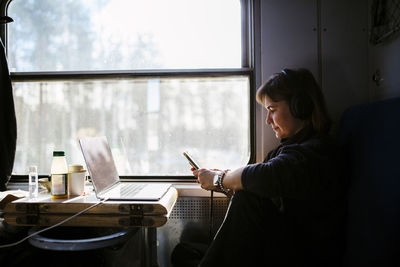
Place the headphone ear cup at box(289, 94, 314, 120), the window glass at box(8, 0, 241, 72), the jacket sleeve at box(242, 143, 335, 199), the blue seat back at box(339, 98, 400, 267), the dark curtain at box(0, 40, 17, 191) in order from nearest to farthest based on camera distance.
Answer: the blue seat back at box(339, 98, 400, 267) < the jacket sleeve at box(242, 143, 335, 199) < the headphone ear cup at box(289, 94, 314, 120) < the dark curtain at box(0, 40, 17, 191) < the window glass at box(8, 0, 241, 72)

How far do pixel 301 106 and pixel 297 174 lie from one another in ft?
1.06

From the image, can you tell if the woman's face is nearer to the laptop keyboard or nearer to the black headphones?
the black headphones

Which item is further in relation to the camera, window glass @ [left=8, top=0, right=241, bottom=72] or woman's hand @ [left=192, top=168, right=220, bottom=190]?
window glass @ [left=8, top=0, right=241, bottom=72]

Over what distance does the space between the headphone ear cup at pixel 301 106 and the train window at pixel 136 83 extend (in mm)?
506

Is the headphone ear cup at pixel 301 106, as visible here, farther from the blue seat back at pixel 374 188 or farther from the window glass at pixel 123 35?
the window glass at pixel 123 35

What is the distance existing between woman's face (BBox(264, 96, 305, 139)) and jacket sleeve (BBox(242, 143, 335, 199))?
20 cm

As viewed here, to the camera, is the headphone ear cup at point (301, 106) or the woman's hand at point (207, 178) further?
the woman's hand at point (207, 178)

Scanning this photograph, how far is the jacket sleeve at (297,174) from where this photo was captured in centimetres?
92

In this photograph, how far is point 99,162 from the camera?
1249 mm

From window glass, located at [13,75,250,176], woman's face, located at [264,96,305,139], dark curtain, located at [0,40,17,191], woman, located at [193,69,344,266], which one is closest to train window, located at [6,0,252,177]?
window glass, located at [13,75,250,176]

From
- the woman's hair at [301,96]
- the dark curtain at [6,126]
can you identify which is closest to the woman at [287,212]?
the woman's hair at [301,96]

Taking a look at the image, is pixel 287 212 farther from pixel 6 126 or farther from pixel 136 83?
pixel 6 126

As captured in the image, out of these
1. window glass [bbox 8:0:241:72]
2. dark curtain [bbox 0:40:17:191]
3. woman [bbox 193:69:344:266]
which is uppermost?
window glass [bbox 8:0:241:72]

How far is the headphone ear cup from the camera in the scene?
1094mm
